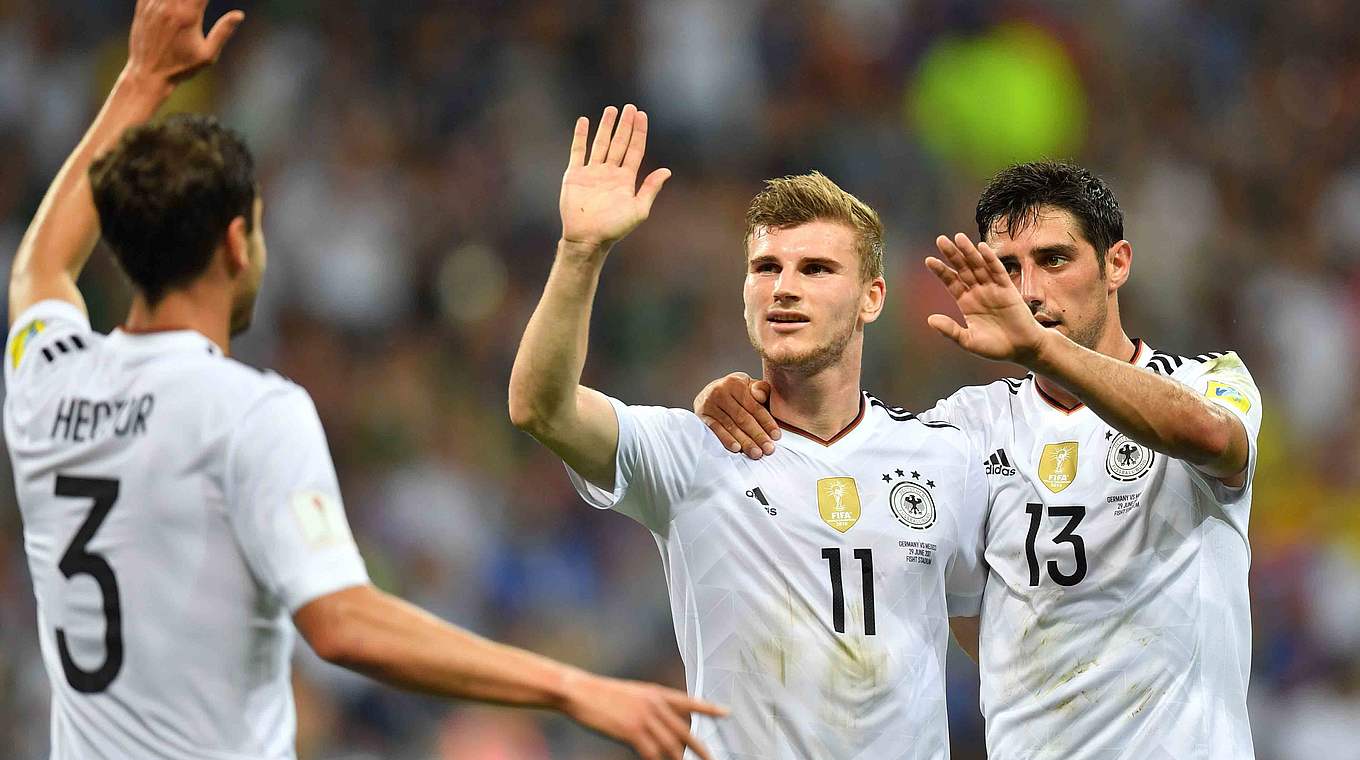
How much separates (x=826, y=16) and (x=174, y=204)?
9.98 meters

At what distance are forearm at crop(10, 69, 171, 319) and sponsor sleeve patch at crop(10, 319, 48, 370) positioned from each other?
189mm

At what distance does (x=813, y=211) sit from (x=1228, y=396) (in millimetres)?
1409

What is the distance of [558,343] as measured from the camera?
4496 mm

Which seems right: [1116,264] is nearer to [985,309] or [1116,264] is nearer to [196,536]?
[985,309]

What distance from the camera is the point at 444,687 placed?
325 centimetres

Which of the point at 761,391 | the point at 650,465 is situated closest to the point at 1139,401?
the point at 761,391

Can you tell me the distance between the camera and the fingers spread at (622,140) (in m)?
4.78

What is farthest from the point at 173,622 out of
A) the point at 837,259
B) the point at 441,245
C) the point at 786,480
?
the point at 441,245

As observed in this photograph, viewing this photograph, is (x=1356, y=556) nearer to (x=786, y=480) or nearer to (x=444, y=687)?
(x=786, y=480)

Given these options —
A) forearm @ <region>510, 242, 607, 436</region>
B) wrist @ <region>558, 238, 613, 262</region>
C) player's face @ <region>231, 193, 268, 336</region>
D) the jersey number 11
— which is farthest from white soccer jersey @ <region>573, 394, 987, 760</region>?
player's face @ <region>231, 193, 268, 336</region>

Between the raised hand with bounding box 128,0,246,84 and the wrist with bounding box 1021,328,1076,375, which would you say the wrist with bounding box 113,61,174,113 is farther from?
the wrist with bounding box 1021,328,1076,375

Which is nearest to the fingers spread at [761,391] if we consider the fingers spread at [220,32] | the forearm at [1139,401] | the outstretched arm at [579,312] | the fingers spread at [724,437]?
the fingers spread at [724,437]

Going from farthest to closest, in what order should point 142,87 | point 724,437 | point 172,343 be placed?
point 724,437, point 142,87, point 172,343

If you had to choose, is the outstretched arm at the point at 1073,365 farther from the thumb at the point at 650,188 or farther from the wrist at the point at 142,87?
the wrist at the point at 142,87
